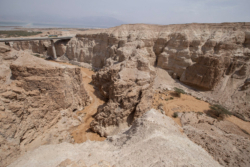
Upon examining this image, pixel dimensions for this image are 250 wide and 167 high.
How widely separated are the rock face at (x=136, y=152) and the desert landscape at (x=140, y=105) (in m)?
0.03

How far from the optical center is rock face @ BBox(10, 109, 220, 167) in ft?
11.3

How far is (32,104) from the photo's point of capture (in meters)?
6.73

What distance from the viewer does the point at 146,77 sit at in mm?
9234

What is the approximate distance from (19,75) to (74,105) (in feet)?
13.2

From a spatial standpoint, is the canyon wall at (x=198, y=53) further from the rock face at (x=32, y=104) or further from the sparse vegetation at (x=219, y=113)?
the rock face at (x=32, y=104)

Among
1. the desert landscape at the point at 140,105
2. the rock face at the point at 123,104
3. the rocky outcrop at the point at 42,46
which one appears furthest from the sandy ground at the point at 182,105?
the rocky outcrop at the point at 42,46

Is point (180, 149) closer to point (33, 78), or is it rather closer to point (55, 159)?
point (55, 159)

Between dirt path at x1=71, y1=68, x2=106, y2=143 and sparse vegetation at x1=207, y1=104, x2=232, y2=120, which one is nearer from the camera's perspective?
dirt path at x1=71, y1=68, x2=106, y2=143

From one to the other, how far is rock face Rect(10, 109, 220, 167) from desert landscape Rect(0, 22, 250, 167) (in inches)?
1.2

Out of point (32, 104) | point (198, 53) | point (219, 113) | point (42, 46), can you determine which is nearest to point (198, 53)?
point (198, 53)

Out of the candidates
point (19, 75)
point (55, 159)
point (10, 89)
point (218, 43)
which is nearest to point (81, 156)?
point (55, 159)

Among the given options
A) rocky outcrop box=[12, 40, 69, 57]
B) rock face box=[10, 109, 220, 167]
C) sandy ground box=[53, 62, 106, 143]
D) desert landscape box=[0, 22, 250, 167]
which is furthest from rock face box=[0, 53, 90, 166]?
rocky outcrop box=[12, 40, 69, 57]

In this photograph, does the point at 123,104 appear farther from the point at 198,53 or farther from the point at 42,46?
the point at 42,46

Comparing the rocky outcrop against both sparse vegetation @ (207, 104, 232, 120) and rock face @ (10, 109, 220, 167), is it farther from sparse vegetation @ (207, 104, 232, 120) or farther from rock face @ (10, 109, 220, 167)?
sparse vegetation @ (207, 104, 232, 120)
